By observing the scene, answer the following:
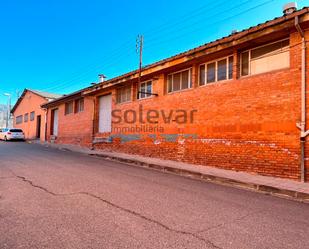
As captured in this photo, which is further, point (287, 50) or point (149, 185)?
point (287, 50)

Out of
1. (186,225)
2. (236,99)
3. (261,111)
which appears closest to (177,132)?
(236,99)

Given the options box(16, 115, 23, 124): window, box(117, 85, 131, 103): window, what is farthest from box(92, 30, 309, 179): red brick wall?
box(16, 115, 23, 124): window

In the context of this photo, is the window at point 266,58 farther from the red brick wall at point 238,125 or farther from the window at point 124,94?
the window at point 124,94

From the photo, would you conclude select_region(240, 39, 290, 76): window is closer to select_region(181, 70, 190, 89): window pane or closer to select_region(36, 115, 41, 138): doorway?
select_region(181, 70, 190, 89): window pane

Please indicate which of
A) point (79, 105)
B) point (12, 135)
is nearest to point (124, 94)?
point (79, 105)

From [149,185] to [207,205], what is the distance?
2.02 m

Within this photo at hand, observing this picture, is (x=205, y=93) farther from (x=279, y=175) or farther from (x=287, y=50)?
(x=279, y=175)

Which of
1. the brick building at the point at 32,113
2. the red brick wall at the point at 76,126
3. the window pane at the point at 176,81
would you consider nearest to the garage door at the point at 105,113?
the red brick wall at the point at 76,126

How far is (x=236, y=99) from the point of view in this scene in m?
8.91

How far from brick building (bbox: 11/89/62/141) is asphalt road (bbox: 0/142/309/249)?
74.3 ft

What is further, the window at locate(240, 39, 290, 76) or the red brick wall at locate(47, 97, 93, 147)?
the red brick wall at locate(47, 97, 93, 147)

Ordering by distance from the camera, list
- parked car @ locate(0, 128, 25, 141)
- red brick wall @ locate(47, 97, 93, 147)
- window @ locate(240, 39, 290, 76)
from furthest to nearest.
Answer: parked car @ locate(0, 128, 25, 141)
red brick wall @ locate(47, 97, 93, 147)
window @ locate(240, 39, 290, 76)

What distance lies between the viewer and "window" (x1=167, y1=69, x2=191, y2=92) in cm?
1135

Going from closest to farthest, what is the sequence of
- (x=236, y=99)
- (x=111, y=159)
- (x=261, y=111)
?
(x=261, y=111)
(x=236, y=99)
(x=111, y=159)
